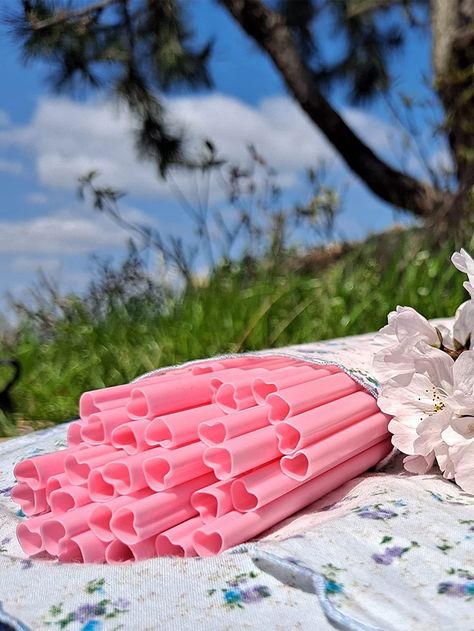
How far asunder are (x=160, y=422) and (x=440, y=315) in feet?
7.43

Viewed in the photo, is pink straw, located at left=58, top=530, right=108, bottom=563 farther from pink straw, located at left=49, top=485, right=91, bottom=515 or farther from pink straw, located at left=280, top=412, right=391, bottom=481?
pink straw, located at left=280, top=412, right=391, bottom=481

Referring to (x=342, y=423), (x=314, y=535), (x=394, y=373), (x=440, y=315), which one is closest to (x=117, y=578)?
(x=314, y=535)

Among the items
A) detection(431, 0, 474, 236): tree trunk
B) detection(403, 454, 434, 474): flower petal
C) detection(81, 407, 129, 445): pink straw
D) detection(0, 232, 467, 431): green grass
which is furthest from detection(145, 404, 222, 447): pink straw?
detection(431, 0, 474, 236): tree trunk

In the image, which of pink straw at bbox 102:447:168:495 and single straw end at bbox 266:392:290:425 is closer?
pink straw at bbox 102:447:168:495

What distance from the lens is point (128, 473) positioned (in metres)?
1.45

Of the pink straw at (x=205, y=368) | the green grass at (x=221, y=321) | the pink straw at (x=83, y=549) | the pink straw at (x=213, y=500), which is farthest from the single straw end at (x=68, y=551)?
the green grass at (x=221, y=321)

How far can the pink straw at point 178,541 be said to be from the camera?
135cm

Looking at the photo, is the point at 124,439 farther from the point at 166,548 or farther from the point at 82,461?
the point at 166,548

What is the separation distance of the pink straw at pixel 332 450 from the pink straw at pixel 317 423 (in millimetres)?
13

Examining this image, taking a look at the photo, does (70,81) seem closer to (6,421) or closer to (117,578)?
(6,421)

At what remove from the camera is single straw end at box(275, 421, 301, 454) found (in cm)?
146

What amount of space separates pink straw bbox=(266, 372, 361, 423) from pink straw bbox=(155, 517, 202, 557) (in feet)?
0.84

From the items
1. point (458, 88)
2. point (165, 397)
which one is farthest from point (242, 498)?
point (458, 88)

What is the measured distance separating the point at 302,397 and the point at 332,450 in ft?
0.39
